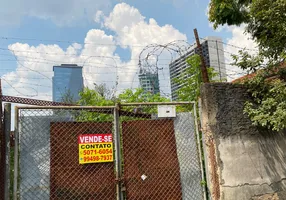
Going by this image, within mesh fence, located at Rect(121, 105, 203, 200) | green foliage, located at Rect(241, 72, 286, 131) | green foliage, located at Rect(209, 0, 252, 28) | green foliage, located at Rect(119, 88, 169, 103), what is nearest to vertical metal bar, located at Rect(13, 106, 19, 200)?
mesh fence, located at Rect(121, 105, 203, 200)

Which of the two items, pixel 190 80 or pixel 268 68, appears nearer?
pixel 268 68

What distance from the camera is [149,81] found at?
7.93m

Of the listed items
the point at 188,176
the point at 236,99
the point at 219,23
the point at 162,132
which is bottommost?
the point at 188,176

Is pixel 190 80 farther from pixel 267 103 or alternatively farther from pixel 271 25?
pixel 267 103

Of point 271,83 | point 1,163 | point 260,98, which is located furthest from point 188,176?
point 1,163

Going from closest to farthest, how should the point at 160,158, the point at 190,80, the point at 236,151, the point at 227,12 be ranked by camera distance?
the point at 160,158
the point at 236,151
the point at 227,12
the point at 190,80

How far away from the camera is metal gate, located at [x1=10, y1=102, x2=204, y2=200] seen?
10.3ft

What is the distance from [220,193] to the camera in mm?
3586

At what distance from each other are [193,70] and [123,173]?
6.38 m

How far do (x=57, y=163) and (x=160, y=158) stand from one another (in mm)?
1353

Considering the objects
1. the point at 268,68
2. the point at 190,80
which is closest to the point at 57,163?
the point at 268,68

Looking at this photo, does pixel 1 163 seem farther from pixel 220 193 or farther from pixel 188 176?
pixel 220 193

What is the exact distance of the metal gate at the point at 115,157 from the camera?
10.3ft

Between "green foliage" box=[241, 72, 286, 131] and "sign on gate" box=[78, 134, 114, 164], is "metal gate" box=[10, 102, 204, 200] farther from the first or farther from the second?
"green foliage" box=[241, 72, 286, 131]
